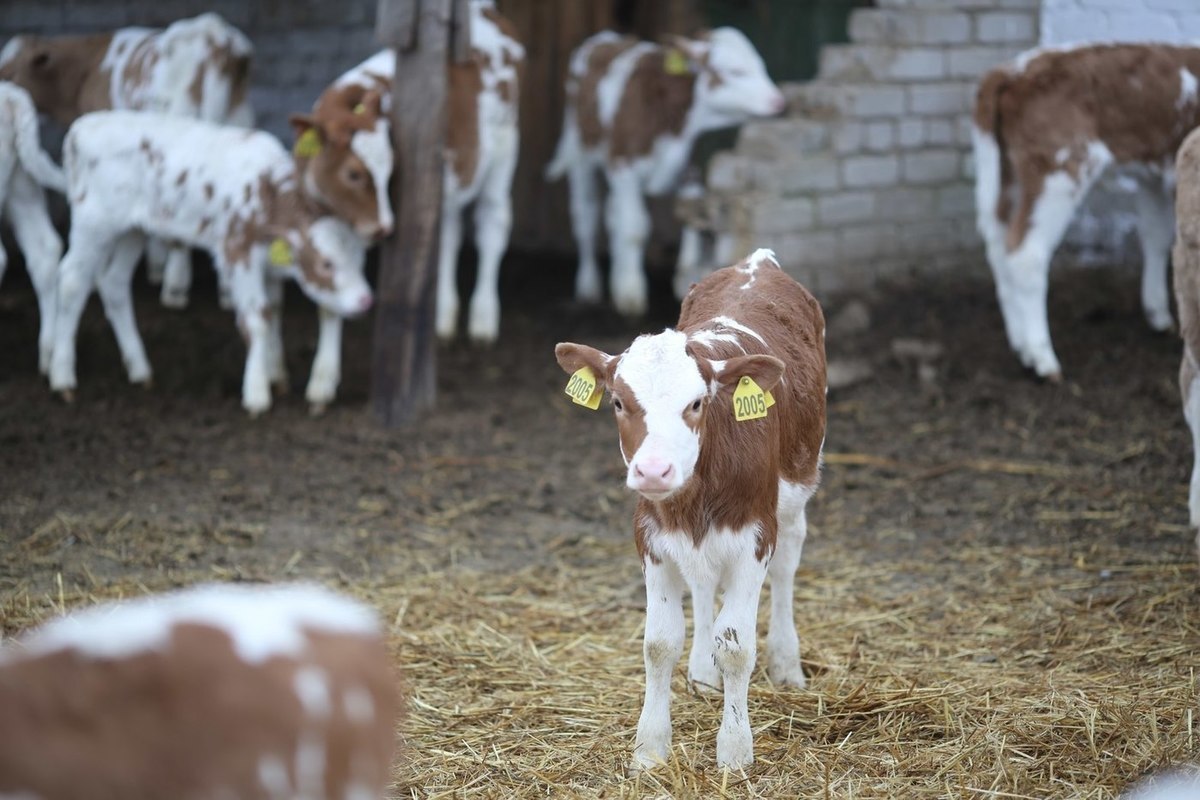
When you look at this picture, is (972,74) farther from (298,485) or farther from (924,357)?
(298,485)

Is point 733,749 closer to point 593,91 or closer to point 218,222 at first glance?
point 218,222

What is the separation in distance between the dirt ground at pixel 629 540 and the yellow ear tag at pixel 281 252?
0.83 m

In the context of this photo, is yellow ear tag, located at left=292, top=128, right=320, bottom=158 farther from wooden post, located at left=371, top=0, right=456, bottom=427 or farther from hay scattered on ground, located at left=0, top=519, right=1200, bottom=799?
hay scattered on ground, located at left=0, top=519, right=1200, bottom=799

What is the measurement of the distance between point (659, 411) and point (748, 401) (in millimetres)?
270

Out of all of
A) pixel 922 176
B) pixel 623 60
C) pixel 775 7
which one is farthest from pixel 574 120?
pixel 922 176

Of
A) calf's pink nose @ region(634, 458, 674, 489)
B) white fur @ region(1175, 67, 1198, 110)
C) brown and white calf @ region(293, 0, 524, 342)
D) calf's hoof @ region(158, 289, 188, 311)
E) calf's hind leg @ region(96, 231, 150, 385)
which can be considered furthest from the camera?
calf's hoof @ region(158, 289, 188, 311)

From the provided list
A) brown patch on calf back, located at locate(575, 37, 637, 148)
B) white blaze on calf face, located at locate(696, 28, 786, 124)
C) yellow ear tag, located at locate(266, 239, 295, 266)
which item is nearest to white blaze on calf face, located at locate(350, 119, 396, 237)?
yellow ear tag, located at locate(266, 239, 295, 266)

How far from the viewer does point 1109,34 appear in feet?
30.9

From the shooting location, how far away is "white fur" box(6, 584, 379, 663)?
2174 millimetres

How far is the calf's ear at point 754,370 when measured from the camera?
3645 mm

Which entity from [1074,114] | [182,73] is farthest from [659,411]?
[182,73]

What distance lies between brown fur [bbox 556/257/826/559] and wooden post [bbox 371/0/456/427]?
3326 mm

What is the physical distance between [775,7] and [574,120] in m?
1.81

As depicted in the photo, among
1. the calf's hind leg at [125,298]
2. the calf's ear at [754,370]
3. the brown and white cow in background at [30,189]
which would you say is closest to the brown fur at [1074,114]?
the calf's ear at [754,370]
